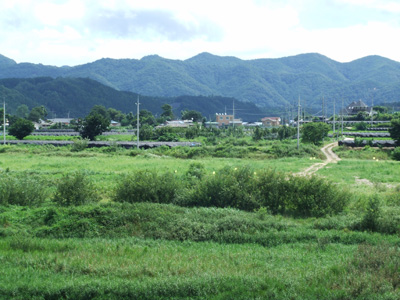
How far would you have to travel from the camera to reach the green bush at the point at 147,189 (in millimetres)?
15016

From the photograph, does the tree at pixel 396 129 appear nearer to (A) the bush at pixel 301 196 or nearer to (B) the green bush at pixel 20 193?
(A) the bush at pixel 301 196

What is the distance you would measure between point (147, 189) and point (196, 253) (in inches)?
250

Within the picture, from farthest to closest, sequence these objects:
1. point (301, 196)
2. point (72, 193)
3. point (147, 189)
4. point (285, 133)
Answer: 1. point (285, 133)
2. point (147, 189)
3. point (72, 193)
4. point (301, 196)

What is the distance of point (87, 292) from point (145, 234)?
3824 mm

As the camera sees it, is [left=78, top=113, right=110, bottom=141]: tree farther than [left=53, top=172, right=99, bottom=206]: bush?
Yes

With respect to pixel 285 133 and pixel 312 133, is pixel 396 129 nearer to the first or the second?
pixel 312 133

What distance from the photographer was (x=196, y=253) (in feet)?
29.7

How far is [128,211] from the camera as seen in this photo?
38.9 feet

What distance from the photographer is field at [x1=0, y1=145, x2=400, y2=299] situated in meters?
6.91

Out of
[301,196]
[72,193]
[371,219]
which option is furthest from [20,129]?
[371,219]

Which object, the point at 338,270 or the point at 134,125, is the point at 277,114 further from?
the point at 338,270

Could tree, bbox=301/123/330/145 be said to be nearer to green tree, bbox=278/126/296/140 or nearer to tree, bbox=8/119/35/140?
green tree, bbox=278/126/296/140

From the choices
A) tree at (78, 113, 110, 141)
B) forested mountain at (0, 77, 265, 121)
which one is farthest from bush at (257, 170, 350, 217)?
forested mountain at (0, 77, 265, 121)

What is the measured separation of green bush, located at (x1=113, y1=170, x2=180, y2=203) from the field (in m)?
2.31
